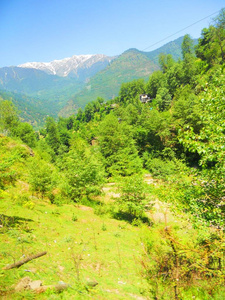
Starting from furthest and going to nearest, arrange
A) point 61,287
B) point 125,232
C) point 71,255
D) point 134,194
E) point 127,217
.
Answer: point 127,217 → point 134,194 → point 125,232 → point 71,255 → point 61,287

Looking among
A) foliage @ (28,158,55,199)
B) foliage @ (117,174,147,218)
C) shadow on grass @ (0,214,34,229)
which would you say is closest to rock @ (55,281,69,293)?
shadow on grass @ (0,214,34,229)

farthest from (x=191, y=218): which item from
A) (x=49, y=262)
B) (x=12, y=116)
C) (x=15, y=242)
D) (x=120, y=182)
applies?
(x=12, y=116)

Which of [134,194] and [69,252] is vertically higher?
[69,252]

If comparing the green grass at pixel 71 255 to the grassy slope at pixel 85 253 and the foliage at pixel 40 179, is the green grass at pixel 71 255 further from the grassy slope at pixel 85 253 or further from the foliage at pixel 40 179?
the foliage at pixel 40 179

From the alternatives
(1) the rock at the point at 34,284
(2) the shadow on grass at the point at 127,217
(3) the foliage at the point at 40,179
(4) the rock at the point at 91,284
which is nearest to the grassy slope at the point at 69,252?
(4) the rock at the point at 91,284

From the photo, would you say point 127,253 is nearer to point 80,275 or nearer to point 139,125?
point 80,275

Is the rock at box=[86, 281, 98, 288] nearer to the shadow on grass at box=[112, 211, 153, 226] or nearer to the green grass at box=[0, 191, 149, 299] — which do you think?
the green grass at box=[0, 191, 149, 299]

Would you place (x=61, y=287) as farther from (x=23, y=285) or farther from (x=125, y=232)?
(x=125, y=232)

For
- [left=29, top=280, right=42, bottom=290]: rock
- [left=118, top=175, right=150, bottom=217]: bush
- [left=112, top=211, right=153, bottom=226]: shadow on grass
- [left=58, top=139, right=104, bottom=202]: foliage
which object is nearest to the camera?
[left=29, top=280, right=42, bottom=290]: rock

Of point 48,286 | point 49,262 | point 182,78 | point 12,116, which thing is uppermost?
point 12,116

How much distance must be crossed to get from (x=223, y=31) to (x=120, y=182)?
7352 cm

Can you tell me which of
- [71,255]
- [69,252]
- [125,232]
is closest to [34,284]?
[71,255]

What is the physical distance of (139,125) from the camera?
55.0 meters

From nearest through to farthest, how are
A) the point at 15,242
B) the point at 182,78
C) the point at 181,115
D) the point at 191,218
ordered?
the point at 191,218 < the point at 15,242 < the point at 181,115 < the point at 182,78
